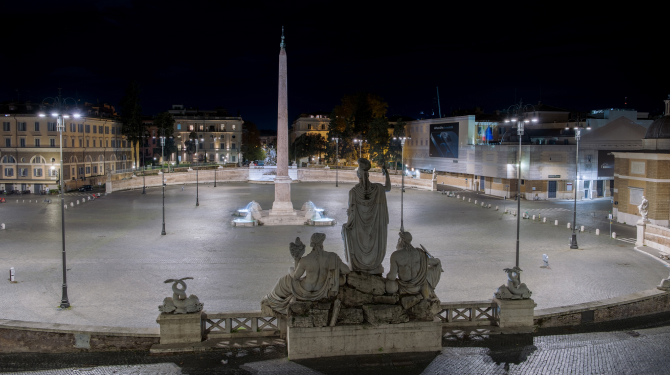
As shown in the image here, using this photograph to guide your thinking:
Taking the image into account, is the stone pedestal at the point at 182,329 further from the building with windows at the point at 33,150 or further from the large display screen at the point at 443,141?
the large display screen at the point at 443,141

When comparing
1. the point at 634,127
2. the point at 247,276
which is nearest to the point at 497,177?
the point at 634,127

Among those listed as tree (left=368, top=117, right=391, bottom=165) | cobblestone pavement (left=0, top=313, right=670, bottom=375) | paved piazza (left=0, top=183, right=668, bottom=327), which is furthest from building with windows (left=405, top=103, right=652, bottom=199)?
cobblestone pavement (left=0, top=313, right=670, bottom=375)

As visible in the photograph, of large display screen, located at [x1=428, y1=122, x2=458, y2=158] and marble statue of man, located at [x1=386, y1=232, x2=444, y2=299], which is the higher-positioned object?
large display screen, located at [x1=428, y1=122, x2=458, y2=158]

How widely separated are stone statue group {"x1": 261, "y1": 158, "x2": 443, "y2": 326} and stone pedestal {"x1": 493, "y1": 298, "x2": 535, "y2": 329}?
71.7 inches

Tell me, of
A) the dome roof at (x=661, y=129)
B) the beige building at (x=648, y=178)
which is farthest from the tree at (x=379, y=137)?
the dome roof at (x=661, y=129)

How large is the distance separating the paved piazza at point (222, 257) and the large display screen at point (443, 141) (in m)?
25.4

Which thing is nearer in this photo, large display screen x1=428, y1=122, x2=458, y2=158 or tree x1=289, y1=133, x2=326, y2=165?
large display screen x1=428, y1=122, x2=458, y2=158

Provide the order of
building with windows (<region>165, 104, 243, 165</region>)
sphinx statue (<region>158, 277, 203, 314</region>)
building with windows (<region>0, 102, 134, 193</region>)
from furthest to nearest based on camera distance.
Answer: building with windows (<region>165, 104, 243, 165</region>) → building with windows (<region>0, 102, 134, 193</region>) → sphinx statue (<region>158, 277, 203, 314</region>)

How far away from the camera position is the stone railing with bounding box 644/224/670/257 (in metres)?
23.9

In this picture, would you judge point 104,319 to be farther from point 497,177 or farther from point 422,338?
point 497,177

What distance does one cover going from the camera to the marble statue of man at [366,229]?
8.94m

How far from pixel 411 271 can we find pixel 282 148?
1014 inches

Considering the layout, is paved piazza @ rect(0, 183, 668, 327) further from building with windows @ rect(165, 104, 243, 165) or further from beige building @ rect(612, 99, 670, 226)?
building with windows @ rect(165, 104, 243, 165)

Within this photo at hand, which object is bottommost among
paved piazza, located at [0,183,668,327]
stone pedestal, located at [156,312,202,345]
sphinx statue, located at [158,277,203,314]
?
paved piazza, located at [0,183,668,327]
